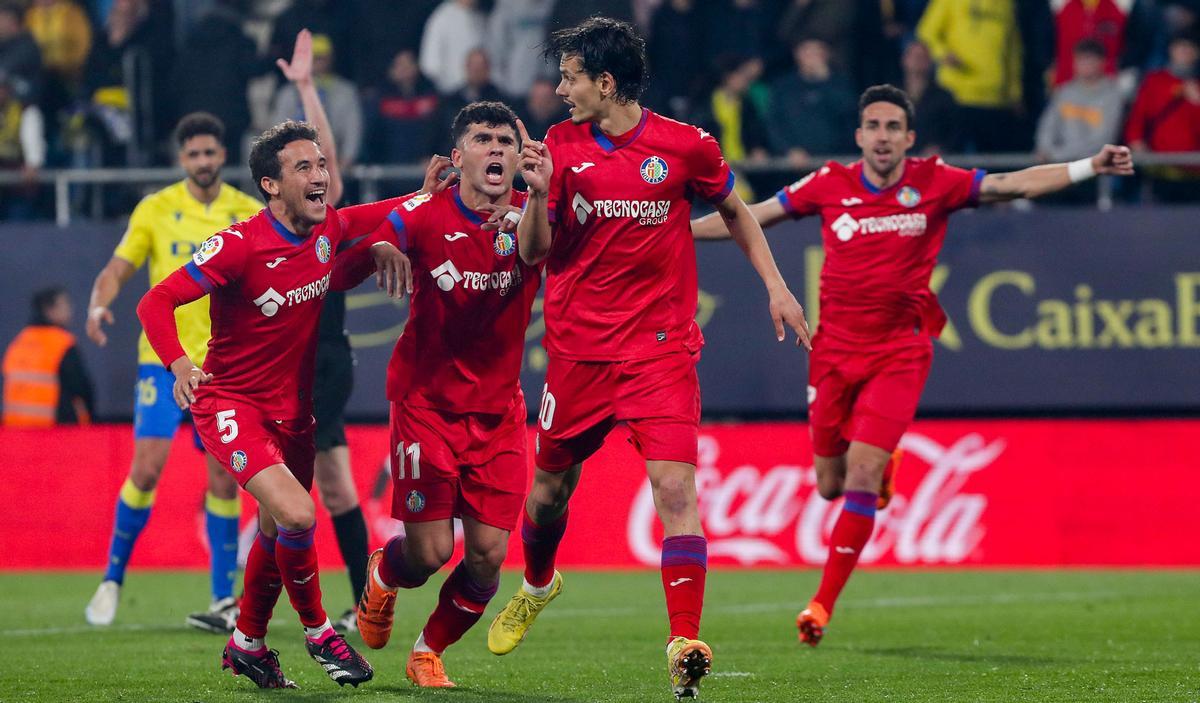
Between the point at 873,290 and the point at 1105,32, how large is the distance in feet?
21.5

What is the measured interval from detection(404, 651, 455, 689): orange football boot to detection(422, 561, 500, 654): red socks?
5cm

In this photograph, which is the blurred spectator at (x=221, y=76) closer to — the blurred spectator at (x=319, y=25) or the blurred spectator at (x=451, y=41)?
the blurred spectator at (x=319, y=25)

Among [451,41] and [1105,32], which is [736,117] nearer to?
[451,41]

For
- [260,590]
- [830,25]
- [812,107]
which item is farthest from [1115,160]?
[830,25]

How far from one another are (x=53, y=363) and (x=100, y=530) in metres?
1.35

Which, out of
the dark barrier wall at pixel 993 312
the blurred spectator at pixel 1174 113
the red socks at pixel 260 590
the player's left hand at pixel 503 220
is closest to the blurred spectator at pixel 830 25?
the dark barrier wall at pixel 993 312

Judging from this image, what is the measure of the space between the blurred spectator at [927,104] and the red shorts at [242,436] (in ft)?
27.3

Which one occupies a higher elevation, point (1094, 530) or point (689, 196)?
point (689, 196)

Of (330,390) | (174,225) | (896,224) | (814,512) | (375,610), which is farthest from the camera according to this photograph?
(814,512)

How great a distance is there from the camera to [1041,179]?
8.62 m

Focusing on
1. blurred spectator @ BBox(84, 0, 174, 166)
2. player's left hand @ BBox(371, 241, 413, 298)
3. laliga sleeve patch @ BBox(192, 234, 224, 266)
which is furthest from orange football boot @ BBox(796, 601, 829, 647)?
blurred spectator @ BBox(84, 0, 174, 166)

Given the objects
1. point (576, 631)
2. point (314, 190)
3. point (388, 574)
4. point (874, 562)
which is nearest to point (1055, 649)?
point (576, 631)

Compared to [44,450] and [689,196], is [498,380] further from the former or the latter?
[44,450]

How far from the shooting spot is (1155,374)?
14281 mm
